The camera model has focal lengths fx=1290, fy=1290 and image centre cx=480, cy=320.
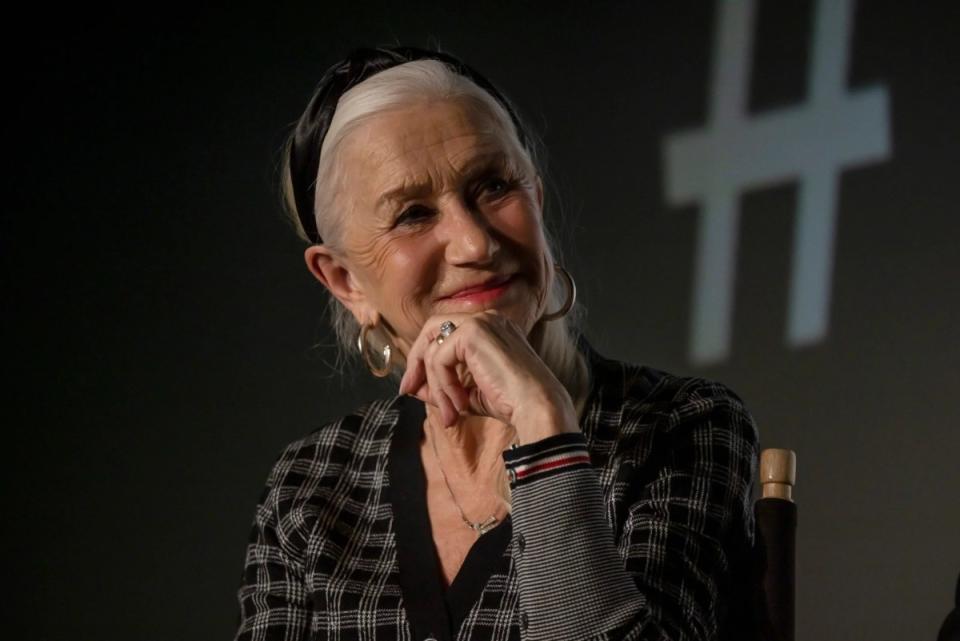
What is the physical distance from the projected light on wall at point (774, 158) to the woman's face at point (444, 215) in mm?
1643

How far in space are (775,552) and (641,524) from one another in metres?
0.16

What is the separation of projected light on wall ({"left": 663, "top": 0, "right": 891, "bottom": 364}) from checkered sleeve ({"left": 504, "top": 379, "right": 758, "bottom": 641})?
1.65 meters

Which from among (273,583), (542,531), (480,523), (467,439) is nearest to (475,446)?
(467,439)

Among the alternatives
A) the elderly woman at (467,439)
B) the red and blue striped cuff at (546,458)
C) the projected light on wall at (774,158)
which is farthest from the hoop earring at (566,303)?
the projected light on wall at (774,158)

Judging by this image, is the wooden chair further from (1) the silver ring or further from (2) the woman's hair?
(1) the silver ring

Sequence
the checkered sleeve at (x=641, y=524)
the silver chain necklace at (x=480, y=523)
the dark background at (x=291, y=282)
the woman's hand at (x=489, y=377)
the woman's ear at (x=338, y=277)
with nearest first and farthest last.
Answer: the checkered sleeve at (x=641, y=524) → the woman's hand at (x=489, y=377) → the silver chain necklace at (x=480, y=523) → the woman's ear at (x=338, y=277) → the dark background at (x=291, y=282)

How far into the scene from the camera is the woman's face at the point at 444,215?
165 centimetres

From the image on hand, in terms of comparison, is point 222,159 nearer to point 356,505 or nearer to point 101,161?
point 101,161

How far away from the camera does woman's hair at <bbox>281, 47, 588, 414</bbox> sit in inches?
68.1

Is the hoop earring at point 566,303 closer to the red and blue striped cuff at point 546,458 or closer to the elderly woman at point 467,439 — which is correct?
the elderly woman at point 467,439

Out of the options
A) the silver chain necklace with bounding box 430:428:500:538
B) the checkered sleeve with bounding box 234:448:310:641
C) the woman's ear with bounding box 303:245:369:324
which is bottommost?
the checkered sleeve with bounding box 234:448:310:641

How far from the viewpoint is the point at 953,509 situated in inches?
121

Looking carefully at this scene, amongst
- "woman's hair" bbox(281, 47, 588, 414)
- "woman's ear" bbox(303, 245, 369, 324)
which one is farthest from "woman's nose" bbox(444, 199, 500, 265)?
"woman's ear" bbox(303, 245, 369, 324)

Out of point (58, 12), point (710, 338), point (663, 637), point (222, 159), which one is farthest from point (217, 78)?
point (663, 637)
